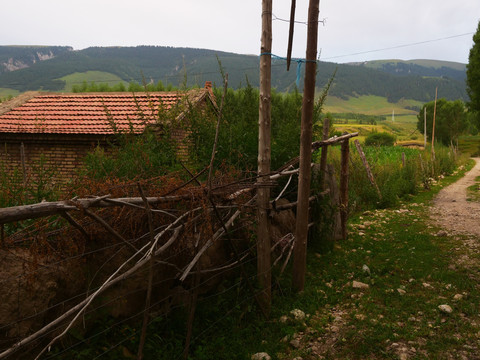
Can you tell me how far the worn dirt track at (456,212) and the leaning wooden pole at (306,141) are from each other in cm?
456

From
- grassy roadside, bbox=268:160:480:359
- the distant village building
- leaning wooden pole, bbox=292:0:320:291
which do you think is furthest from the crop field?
leaning wooden pole, bbox=292:0:320:291

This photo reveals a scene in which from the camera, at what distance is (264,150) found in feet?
13.5

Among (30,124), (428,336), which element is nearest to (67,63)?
(30,124)

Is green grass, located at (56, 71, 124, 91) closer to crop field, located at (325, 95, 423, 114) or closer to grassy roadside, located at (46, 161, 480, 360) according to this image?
crop field, located at (325, 95, 423, 114)

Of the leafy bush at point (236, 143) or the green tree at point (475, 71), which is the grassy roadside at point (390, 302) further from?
the green tree at point (475, 71)

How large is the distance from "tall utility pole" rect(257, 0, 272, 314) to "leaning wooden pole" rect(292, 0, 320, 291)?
492 mm

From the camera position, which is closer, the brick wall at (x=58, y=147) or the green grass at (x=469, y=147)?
the brick wall at (x=58, y=147)

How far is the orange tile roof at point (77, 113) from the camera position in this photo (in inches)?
397

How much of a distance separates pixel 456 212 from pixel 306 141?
23.5 ft

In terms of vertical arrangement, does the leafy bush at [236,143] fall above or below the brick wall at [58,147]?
above

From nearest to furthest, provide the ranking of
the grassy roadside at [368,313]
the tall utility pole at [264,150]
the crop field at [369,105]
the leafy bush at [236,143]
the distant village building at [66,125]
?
the grassy roadside at [368,313] → the tall utility pole at [264,150] → the leafy bush at [236,143] → the distant village building at [66,125] → the crop field at [369,105]

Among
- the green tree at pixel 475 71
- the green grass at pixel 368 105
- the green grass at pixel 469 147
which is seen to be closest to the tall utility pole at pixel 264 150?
the green tree at pixel 475 71

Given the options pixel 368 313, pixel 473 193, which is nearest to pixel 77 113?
pixel 368 313

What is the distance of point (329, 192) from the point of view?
6664 millimetres
